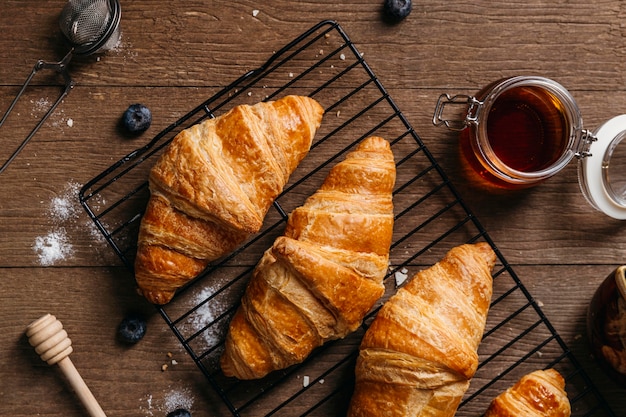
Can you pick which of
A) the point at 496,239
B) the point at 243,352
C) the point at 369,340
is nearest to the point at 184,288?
the point at 243,352

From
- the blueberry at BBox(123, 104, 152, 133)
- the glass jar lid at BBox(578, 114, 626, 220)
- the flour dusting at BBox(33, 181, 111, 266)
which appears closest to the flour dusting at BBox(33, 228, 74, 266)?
the flour dusting at BBox(33, 181, 111, 266)

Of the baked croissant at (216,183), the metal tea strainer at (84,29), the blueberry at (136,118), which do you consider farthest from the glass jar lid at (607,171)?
the metal tea strainer at (84,29)

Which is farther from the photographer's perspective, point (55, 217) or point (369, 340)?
point (55, 217)

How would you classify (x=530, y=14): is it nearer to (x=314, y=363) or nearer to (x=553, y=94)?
(x=553, y=94)

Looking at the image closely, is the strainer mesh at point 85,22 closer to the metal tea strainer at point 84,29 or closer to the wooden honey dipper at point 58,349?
the metal tea strainer at point 84,29

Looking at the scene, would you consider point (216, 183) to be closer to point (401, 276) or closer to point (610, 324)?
point (401, 276)

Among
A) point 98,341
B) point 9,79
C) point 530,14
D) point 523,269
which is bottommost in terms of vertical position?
point 98,341
